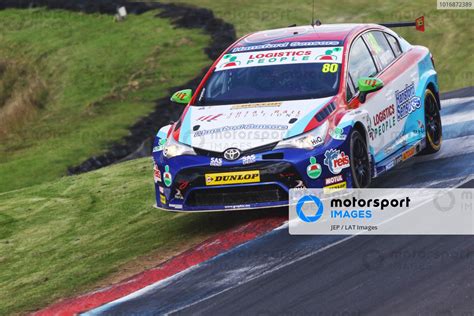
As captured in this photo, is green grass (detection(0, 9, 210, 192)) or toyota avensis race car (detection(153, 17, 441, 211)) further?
green grass (detection(0, 9, 210, 192))

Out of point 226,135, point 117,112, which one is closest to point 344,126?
point 226,135

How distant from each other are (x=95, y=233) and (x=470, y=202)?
4.20 metres

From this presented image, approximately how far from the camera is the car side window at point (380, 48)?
11945mm

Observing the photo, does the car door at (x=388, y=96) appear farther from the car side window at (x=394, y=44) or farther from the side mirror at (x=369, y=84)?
the side mirror at (x=369, y=84)

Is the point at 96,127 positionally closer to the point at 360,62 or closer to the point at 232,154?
the point at 360,62

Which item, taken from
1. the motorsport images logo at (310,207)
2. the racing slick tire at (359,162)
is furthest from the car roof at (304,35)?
the motorsport images logo at (310,207)

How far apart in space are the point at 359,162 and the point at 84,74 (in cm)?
1723

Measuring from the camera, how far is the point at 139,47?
28.2 metres

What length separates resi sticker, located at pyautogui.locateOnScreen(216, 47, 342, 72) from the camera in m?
11.3

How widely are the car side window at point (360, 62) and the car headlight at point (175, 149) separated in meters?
1.93

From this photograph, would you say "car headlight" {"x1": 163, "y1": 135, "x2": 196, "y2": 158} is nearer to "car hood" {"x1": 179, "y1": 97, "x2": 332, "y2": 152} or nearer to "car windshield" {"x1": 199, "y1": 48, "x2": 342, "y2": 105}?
"car hood" {"x1": 179, "y1": 97, "x2": 332, "y2": 152}

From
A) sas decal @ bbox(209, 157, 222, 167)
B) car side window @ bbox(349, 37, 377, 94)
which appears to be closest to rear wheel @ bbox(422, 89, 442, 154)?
car side window @ bbox(349, 37, 377, 94)

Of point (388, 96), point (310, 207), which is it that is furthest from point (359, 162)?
point (388, 96)

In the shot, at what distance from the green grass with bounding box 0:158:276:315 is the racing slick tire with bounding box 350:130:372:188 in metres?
1.13
